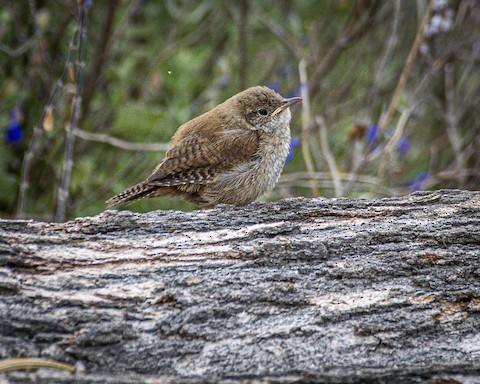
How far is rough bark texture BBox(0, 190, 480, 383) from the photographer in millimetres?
2340

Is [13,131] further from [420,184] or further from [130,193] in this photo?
[420,184]

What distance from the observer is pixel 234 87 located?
6848mm

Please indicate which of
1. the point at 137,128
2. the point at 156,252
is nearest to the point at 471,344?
the point at 156,252

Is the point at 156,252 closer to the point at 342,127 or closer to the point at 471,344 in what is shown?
the point at 471,344

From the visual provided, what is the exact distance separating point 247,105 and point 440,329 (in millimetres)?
2317

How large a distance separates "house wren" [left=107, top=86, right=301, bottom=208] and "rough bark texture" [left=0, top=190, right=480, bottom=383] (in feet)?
3.37

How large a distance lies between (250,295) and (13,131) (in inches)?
137

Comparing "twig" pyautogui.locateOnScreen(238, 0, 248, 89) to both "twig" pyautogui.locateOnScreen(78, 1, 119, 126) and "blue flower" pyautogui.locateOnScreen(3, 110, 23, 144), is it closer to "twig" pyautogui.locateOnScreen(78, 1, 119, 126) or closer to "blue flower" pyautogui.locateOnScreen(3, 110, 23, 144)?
"twig" pyautogui.locateOnScreen(78, 1, 119, 126)

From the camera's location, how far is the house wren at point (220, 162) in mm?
3986

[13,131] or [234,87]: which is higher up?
[234,87]

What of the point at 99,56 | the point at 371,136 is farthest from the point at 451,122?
the point at 99,56

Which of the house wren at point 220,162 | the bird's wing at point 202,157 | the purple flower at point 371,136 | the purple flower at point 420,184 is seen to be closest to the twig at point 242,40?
the purple flower at point 371,136

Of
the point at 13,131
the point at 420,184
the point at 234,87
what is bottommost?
the point at 420,184

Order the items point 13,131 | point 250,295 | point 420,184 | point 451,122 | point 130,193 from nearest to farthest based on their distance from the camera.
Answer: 1. point 250,295
2. point 130,193
3. point 13,131
4. point 420,184
5. point 451,122
